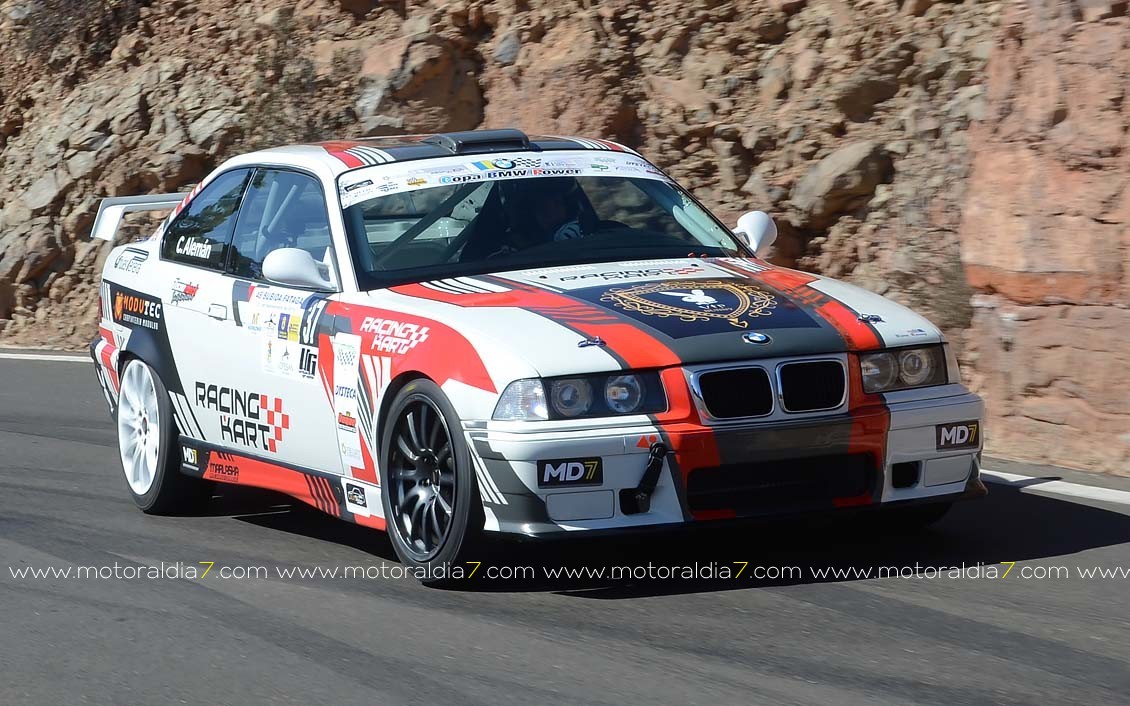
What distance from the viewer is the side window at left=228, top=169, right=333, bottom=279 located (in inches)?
265

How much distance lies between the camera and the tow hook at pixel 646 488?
5273 mm

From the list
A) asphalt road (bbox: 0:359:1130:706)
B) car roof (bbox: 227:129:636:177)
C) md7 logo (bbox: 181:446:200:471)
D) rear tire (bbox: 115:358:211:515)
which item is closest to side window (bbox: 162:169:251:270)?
car roof (bbox: 227:129:636:177)

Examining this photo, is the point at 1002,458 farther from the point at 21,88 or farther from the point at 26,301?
the point at 21,88

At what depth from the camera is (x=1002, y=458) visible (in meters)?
7.83

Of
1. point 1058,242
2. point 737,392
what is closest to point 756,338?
point 737,392

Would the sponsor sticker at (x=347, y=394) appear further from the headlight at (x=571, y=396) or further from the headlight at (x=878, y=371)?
the headlight at (x=878, y=371)

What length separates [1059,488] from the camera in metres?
6.94

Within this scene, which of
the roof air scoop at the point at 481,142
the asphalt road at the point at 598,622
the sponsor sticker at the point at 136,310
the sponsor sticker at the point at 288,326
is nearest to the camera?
the asphalt road at the point at 598,622

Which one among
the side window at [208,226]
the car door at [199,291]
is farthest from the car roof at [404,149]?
the car door at [199,291]

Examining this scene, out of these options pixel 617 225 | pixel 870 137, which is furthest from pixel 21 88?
pixel 617 225

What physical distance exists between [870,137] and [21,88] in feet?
40.1

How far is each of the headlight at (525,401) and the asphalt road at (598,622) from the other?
0.64m

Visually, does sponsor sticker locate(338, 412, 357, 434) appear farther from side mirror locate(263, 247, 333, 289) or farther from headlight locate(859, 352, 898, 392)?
headlight locate(859, 352, 898, 392)

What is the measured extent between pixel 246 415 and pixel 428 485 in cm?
139
